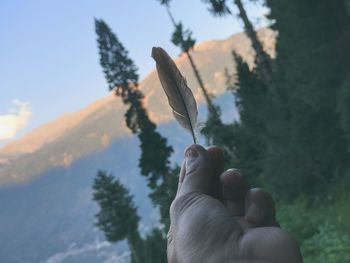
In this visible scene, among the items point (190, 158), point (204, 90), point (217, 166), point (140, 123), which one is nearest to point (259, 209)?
point (217, 166)

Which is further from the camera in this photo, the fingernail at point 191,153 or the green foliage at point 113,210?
the green foliage at point 113,210

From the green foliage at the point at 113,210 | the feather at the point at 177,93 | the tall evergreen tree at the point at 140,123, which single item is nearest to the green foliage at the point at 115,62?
the tall evergreen tree at the point at 140,123

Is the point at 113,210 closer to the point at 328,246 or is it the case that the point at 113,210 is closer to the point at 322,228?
the point at 322,228

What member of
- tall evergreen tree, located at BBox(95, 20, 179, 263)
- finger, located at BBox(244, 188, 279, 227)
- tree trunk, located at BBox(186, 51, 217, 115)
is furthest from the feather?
tall evergreen tree, located at BBox(95, 20, 179, 263)

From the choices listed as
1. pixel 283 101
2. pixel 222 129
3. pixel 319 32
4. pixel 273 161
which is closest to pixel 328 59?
pixel 319 32

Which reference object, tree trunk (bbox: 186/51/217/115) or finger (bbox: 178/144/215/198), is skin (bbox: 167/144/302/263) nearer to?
finger (bbox: 178/144/215/198)

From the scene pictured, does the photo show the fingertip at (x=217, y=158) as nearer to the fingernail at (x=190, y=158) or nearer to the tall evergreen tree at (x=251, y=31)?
the fingernail at (x=190, y=158)

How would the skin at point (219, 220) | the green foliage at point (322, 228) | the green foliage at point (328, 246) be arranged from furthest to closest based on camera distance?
1. the green foliage at point (322, 228)
2. the green foliage at point (328, 246)
3. the skin at point (219, 220)

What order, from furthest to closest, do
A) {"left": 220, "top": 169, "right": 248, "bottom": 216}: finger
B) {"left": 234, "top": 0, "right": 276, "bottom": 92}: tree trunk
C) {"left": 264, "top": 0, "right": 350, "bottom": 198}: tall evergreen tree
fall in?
1. {"left": 234, "top": 0, "right": 276, "bottom": 92}: tree trunk
2. {"left": 264, "top": 0, "right": 350, "bottom": 198}: tall evergreen tree
3. {"left": 220, "top": 169, "right": 248, "bottom": 216}: finger
